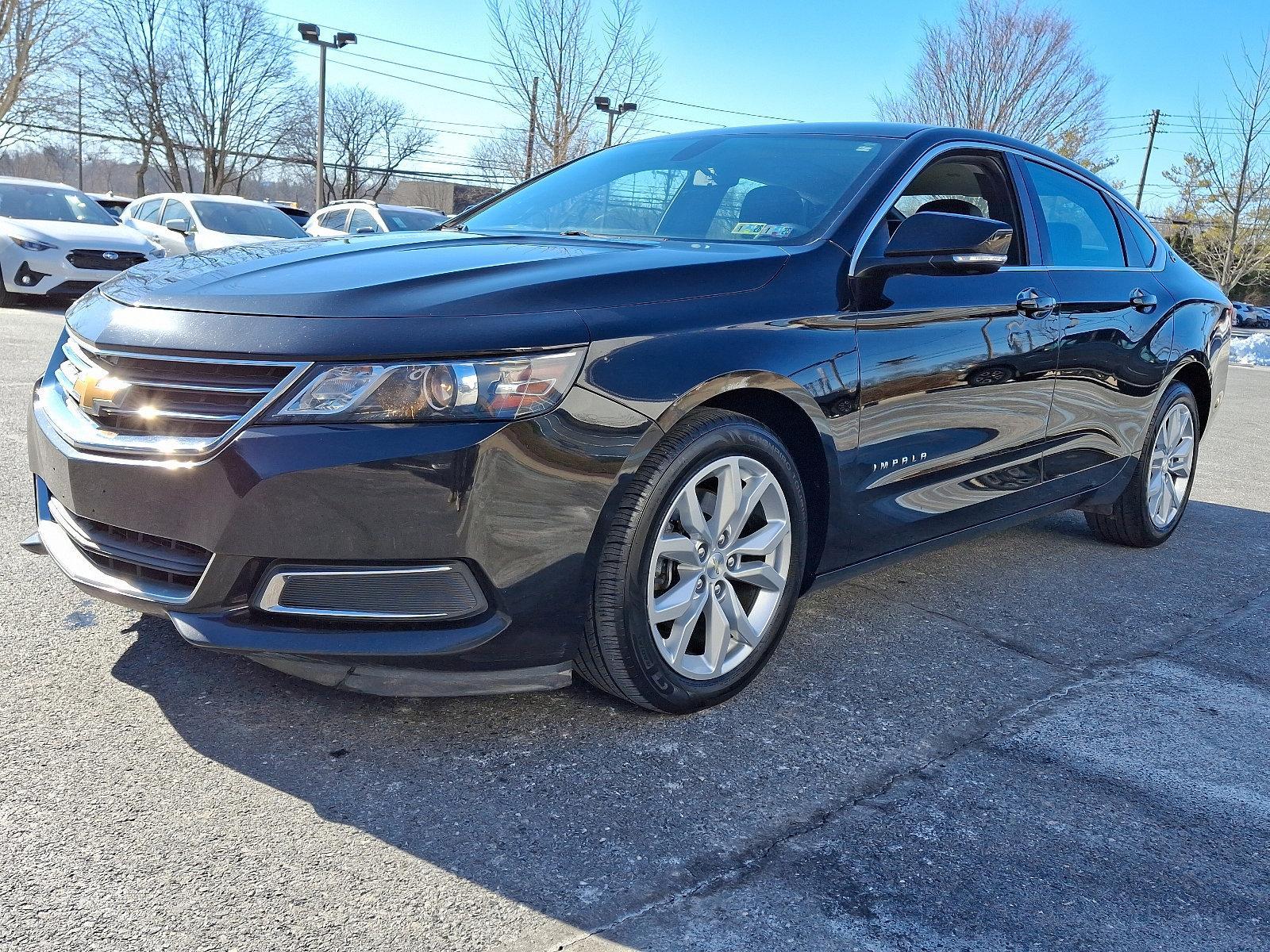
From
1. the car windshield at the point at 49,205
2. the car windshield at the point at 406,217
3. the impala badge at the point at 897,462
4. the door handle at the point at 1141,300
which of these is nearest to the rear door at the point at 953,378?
the impala badge at the point at 897,462

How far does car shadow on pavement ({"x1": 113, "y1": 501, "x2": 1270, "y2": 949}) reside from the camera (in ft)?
7.00

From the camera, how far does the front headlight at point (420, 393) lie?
2.23 m

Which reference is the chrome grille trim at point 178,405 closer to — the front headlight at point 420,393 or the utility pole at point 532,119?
the front headlight at point 420,393

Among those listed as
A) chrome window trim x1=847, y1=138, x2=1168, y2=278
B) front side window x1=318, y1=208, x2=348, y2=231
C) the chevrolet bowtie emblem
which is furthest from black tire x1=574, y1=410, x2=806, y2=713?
front side window x1=318, y1=208, x2=348, y2=231

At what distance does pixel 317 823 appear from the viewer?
2.15 meters

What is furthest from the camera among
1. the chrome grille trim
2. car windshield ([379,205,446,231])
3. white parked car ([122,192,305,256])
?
car windshield ([379,205,446,231])

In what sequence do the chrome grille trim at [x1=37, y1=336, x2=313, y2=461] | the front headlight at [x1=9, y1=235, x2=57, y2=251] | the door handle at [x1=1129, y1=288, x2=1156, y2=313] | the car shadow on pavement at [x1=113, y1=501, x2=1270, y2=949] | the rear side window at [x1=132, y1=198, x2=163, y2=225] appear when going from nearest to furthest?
the car shadow on pavement at [x1=113, y1=501, x2=1270, y2=949] → the chrome grille trim at [x1=37, y1=336, x2=313, y2=461] → the door handle at [x1=1129, y1=288, x2=1156, y2=313] → the front headlight at [x1=9, y1=235, x2=57, y2=251] → the rear side window at [x1=132, y1=198, x2=163, y2=225]

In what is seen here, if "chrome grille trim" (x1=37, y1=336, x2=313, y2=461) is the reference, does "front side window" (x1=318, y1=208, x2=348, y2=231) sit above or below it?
above

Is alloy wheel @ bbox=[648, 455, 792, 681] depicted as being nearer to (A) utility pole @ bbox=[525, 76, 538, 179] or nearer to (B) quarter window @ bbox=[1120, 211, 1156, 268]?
(B) quarter window @ bbox=[1120, 211, 1156, 268]

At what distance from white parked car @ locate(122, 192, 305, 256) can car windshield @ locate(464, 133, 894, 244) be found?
11424 mm

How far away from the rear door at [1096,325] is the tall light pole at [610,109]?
2274cm

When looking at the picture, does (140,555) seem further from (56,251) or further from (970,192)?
(56,251)

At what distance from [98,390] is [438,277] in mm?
781

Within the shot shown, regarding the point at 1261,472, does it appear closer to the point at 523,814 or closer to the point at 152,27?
the point at 523,814
